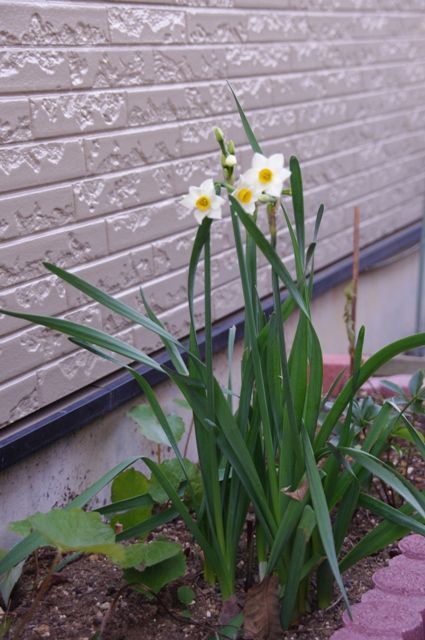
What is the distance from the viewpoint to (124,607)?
232cm

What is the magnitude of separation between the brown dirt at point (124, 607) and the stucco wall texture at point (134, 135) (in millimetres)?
469

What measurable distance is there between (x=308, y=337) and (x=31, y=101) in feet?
3.37

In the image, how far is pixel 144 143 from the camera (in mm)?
3205

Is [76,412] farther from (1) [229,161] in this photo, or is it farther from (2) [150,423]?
(1) [229,161]

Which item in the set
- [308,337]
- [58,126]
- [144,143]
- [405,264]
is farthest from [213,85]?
[405,264]

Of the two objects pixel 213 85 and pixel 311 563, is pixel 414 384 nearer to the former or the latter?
pixel 311 563

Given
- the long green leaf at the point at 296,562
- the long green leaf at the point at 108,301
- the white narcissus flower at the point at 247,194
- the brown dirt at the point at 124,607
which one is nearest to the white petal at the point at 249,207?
the white narcissus flower at the point at 247,194

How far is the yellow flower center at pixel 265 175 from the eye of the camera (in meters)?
1.94

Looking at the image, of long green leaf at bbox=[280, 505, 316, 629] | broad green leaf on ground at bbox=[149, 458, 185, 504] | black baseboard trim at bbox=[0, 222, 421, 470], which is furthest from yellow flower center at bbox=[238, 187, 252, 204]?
black baseboard trim at bbox=[0, 222, 421, 470]

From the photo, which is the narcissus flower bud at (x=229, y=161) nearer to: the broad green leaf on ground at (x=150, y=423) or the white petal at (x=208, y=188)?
the white petal at (x=208, y=188)

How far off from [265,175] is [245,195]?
0.17 feet

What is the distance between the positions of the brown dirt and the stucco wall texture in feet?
1.54

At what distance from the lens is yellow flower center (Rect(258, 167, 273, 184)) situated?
194 centimetres

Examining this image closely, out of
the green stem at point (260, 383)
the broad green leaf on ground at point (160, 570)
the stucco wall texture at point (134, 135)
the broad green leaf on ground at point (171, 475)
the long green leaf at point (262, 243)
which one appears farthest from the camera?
the stucco wall texture at point (134, 135)
